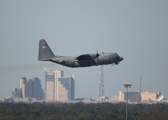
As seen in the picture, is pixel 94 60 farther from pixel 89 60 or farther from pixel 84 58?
pixel 84 58

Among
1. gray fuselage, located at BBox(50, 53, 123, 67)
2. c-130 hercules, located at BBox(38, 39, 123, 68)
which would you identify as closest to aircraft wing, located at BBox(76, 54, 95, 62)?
c-130 hercules, located at BBox(38, 39, 123, 68)

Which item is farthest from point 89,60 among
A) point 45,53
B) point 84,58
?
point 45,53

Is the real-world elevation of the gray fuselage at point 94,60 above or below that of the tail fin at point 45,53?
below

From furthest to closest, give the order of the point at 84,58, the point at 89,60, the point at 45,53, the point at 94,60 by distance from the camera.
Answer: the point at 45,53, the point at 89,60, the point at 84,58, the point at 94,60

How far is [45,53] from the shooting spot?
95375 mm

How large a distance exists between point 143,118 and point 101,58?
41.6 metres

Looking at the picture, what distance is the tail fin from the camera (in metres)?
94.2

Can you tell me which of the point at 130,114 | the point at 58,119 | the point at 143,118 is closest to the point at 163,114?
the point at 143,118

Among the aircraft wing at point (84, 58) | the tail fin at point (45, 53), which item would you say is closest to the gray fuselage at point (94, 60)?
the aircraft wing at point (84, 58)

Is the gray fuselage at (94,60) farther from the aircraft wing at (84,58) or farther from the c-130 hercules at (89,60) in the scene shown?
the aircraft wing at (84,58)

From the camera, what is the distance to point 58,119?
116000 millimetres

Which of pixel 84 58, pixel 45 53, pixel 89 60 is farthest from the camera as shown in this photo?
pixel 45 53

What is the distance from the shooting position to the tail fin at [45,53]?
309 ft

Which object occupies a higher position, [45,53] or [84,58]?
[45,53]
